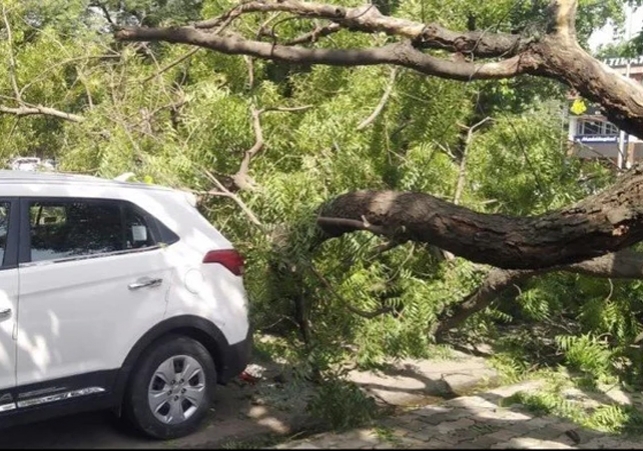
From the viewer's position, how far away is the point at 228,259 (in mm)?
5742

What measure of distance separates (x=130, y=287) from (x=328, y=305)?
158cm

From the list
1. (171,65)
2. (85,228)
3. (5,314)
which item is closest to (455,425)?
(85,228)

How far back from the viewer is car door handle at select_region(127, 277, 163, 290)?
206 inches

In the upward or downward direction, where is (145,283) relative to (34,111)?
downward

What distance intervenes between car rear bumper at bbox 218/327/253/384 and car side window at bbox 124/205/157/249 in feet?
2.97

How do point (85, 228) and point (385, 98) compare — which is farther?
point (385, 98)

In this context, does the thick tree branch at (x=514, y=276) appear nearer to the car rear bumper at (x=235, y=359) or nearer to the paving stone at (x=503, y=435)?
the paving stone at (x=503, y=435)

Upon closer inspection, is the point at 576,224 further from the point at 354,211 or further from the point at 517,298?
the point at 517,298

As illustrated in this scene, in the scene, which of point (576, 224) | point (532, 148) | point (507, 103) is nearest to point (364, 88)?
point (532, 148)

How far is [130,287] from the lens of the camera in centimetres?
521

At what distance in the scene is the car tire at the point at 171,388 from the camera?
17.1 feet

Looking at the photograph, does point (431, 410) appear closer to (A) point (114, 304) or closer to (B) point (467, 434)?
(B) point (467, 434)

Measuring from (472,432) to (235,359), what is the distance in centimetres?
172

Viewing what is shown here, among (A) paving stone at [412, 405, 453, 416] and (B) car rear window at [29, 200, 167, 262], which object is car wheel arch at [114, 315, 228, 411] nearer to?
(B) car rear window at [29, 200, 167, 262]
